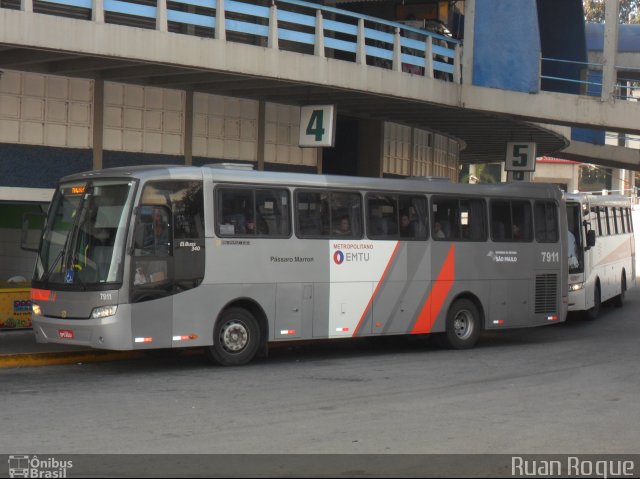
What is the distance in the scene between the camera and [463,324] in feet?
62.1

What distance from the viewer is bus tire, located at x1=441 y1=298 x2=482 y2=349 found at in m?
18.6

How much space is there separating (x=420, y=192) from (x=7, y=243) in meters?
7.94

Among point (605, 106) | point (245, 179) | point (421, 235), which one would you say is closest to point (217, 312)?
point (245, 179)

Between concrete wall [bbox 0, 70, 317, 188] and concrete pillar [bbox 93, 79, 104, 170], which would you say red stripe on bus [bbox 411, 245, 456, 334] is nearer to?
concrete wall [bbox 0, 70, 317, 188]

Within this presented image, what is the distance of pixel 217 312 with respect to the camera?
49.7ft

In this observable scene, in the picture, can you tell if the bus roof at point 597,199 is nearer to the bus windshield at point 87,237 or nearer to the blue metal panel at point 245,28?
the blue metal panel at point 245,28

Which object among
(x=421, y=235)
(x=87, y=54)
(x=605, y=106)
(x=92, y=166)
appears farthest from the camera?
(x=605, y=106)

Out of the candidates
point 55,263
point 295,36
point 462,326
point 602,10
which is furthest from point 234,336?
point 602,10

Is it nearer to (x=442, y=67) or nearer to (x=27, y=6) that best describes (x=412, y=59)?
A: (x=442, y=67)

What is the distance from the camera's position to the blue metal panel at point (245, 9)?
1872 cm

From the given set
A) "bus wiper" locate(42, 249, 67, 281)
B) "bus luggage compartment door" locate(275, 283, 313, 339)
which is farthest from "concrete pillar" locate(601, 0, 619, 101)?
"bus wiper" locate(42, 249, 67, 281)

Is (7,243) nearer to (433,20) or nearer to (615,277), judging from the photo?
(433,20)

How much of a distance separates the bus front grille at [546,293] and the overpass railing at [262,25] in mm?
5189

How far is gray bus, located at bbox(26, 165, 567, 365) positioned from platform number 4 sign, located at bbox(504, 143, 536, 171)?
10322 mm
